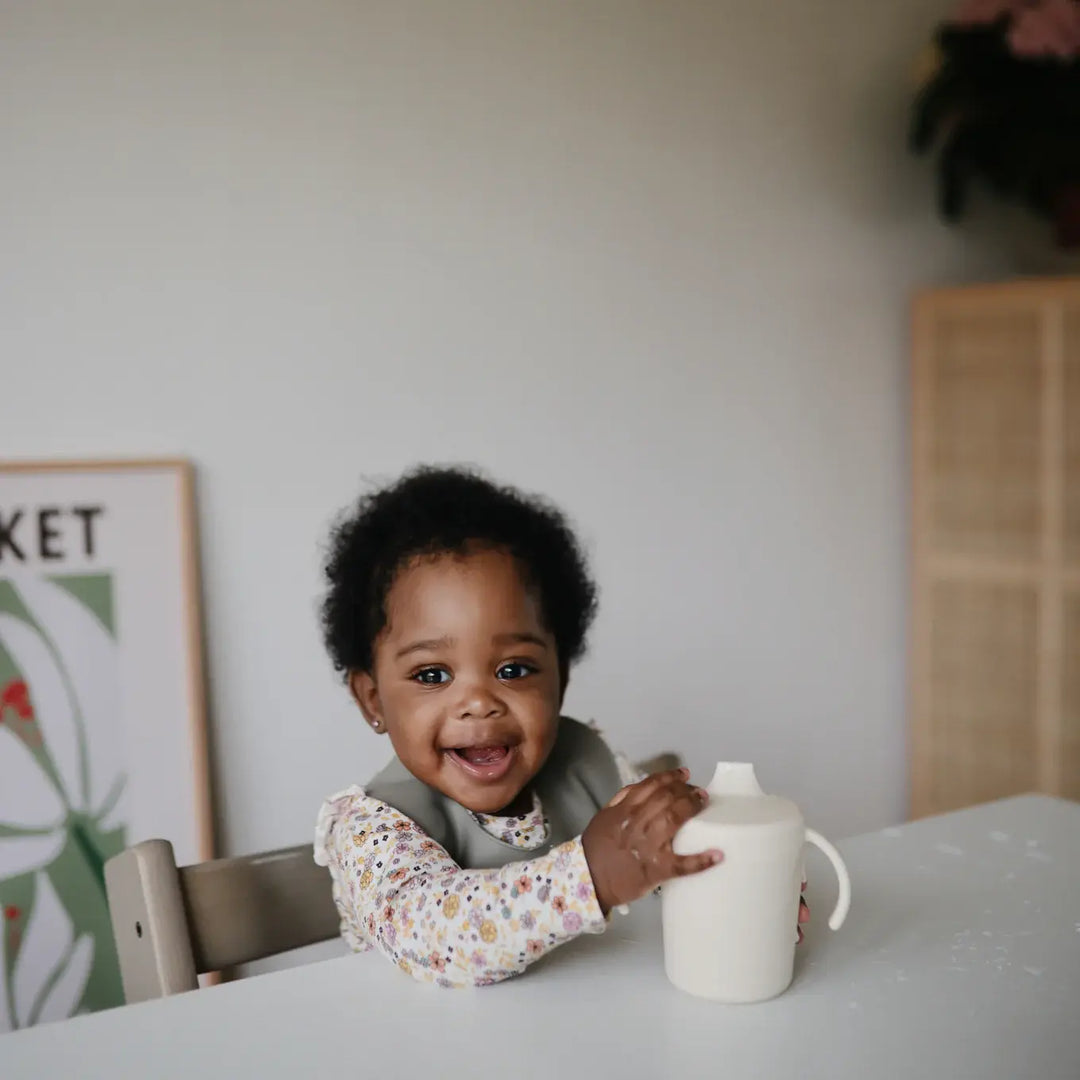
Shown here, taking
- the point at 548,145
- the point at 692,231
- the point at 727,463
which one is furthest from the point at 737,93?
the point at 727,463

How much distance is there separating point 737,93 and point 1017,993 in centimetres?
163

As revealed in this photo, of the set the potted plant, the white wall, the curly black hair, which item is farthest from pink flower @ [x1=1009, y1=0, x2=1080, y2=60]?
the curly black hair

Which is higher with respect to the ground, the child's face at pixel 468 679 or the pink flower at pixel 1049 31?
the pink flower at pixel 1049 31

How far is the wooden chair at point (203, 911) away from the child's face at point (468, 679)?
0.45 feet

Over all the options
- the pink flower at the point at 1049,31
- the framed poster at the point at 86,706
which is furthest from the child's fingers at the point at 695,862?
the pink flower at the point at 1049,31

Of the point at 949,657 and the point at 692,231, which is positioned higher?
the point at 692,231

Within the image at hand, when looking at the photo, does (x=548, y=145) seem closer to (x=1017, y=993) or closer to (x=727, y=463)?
(x=727, y=463)

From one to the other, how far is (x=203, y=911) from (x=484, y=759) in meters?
0.24

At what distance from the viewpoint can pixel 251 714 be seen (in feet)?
5.51

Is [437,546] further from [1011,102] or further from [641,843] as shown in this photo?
[1011,102]

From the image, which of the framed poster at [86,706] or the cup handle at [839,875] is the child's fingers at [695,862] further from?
the framed poster at [86,706]

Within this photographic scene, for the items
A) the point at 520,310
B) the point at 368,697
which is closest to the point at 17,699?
the point at 368,697

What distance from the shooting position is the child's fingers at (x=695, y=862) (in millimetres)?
759

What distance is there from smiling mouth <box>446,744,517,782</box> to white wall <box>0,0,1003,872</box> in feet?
2.48
